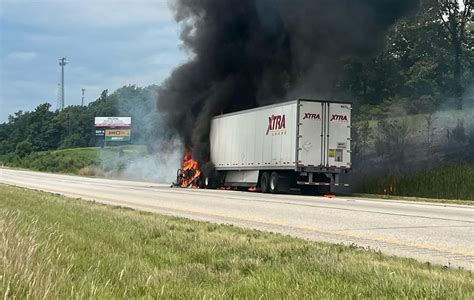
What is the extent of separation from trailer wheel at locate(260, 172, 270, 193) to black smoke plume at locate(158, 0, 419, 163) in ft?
20.4

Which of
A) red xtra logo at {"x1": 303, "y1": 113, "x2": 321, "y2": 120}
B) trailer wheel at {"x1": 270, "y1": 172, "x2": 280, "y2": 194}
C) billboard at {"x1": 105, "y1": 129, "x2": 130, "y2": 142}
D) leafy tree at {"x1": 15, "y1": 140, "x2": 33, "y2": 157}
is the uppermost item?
billboard at {"x1": 105, "y1": 129, "x2": 130, "y2": 142}

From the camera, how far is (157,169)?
46.2 metres

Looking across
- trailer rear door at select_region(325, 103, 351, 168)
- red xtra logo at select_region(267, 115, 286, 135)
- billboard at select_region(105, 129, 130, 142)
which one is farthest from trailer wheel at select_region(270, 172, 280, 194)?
billboard at select_region(105, 129, 130, 142)

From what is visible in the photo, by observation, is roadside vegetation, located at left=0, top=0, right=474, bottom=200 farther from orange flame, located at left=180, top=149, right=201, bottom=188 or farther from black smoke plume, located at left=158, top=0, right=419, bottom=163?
orange flame, located at left=180, top=149, right=201, bottom=188

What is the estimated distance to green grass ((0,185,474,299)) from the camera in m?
4.61

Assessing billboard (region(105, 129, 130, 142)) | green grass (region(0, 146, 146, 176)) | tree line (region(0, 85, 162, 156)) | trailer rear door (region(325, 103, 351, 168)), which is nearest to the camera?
trailer rear door (region(325, 103, 351, 168))

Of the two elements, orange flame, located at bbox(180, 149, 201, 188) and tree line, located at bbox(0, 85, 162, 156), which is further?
tree line, located at bbox(0, 85, 162, 156)

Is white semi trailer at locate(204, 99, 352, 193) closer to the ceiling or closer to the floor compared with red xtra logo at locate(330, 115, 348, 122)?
closer to the floor

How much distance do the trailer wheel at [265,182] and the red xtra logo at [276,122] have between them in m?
1.92

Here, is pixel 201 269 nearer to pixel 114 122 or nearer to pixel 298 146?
pixel 298 146

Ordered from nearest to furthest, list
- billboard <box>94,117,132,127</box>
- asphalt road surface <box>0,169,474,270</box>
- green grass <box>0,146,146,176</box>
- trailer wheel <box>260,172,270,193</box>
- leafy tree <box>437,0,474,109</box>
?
asphalt road surface <box>0,169,474,270</box> < trailer wheel <box>260,172,270,193</box> < leafy tree <box>437,0,474,109</box> < green grass <box>0,146,146,176</box> < billboard <box>94,117,132,127</box>

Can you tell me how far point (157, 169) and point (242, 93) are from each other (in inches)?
559

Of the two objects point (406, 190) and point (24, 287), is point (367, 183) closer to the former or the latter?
point (406, 190)

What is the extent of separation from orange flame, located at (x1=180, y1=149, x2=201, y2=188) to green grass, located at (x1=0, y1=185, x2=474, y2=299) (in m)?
23.0
